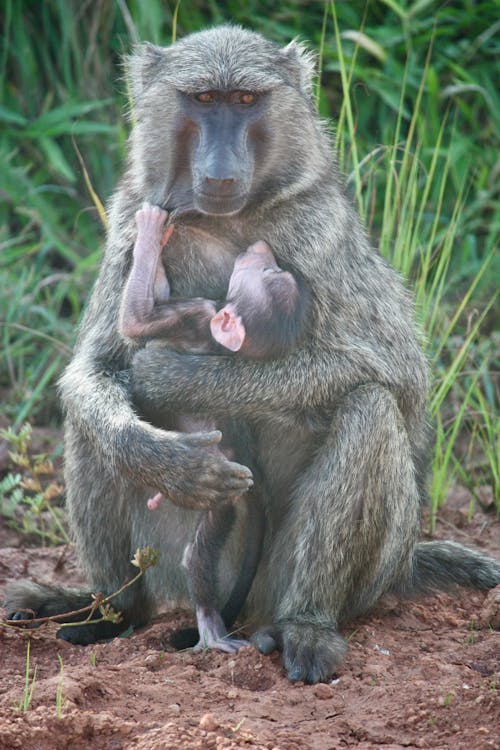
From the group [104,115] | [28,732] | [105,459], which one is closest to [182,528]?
[105,459]

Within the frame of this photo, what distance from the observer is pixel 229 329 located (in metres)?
3.54

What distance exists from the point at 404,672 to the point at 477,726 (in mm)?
497

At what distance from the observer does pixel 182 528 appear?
12.8 feet

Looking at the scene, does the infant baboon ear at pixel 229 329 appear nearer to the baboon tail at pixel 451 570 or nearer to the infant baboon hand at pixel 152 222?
A: the infant baboon hand at pixel 152 222

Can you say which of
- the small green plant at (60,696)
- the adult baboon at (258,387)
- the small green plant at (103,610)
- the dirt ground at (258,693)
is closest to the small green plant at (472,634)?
the dirt ground at (258,693)

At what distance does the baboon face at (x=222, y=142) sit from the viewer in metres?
3.53

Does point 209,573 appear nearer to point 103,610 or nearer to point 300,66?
point 103,610

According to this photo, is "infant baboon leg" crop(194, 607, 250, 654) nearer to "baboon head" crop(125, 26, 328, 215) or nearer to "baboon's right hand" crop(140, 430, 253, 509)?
"baboon's right hand" crop(140, 430, 253, 509)

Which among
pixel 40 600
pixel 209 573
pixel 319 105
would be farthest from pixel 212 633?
pixel 319 105

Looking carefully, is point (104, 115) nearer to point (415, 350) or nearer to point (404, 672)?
point (415, 350)

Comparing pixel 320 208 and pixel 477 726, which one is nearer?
pixel 477 726

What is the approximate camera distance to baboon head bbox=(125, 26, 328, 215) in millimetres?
3590

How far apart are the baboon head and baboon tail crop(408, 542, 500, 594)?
1.34 m

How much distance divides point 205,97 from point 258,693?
1733 mm
